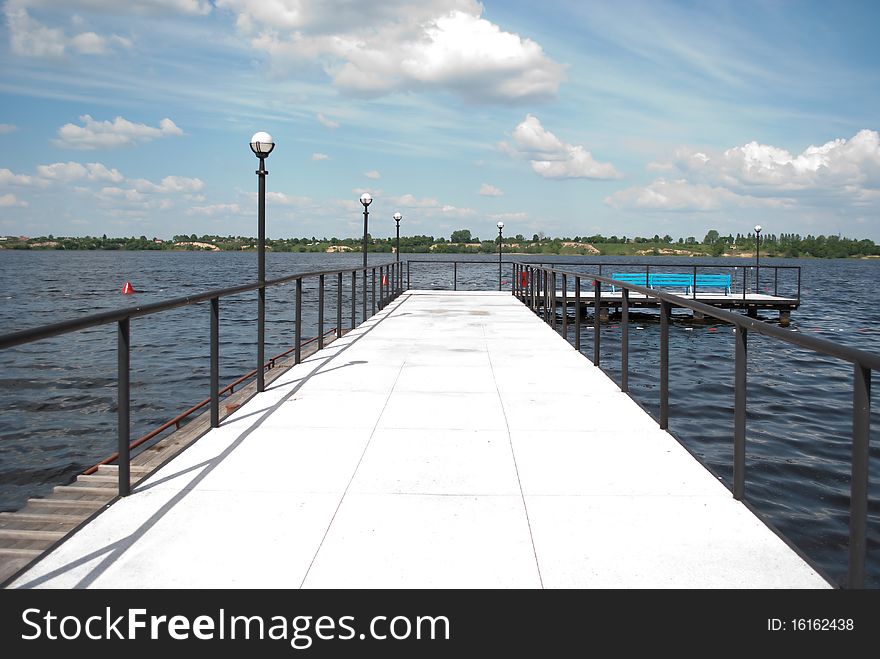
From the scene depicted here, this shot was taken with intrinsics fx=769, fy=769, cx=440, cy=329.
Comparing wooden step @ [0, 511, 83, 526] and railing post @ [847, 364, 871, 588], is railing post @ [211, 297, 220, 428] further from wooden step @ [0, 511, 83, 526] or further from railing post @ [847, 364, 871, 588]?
railing post @ [847, 364, 871, 588]

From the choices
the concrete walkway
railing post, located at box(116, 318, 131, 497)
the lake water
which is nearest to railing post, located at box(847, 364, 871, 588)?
the concrete walkway

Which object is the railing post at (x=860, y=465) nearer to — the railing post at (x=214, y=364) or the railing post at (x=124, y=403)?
the railing post at (x=124, y=403)

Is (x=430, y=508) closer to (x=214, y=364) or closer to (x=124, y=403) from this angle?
(x=124, y=403)

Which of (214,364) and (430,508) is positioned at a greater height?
(214,364)

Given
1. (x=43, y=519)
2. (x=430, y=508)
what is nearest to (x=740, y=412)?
(x=430, y=508)

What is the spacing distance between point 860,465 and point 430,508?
200 centimetres

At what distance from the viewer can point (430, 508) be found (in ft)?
12.8

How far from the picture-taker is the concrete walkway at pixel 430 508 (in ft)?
10.3

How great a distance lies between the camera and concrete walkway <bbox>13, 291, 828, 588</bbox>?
3.15 meters

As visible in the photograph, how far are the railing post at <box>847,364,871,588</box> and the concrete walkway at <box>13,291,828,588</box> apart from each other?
1.18 ft
